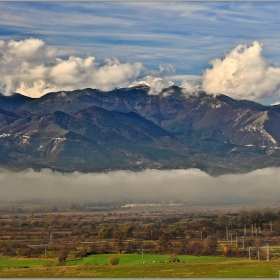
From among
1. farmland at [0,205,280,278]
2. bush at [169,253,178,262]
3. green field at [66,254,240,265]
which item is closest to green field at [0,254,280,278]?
farmland at [0,205,280,278]

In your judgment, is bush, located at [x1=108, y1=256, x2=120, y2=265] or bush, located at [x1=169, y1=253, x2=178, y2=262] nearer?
bush, located at [x1=108, y1=256, x2=120, y2=265]

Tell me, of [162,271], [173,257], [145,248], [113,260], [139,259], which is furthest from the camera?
[145,248]

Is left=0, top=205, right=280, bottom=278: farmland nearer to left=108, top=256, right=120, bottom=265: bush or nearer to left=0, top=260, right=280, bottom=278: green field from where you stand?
left=0, top=260, right=280, bottom=278: green field

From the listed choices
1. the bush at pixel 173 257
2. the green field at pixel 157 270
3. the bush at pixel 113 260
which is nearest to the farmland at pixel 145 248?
the green field at pixel 157 270

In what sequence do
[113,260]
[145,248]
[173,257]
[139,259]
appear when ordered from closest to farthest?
[113,260] → [173,257] → [139,259] → [145,248]

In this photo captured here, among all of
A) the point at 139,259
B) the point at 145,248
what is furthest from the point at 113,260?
the point at 145,248

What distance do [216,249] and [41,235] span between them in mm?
21206

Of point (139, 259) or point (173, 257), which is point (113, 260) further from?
point (173, 257)

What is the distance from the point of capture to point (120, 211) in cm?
10300

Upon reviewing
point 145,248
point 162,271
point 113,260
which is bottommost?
point 162,271

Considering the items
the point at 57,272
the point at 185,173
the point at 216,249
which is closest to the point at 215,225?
the point at 216,249

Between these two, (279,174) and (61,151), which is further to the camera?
(61,151)

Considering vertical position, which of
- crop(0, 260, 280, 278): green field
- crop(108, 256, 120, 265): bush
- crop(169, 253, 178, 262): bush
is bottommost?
crop(0, 260, 280, 278): green field

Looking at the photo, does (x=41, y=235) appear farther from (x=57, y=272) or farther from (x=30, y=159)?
(x=30, y=159)
